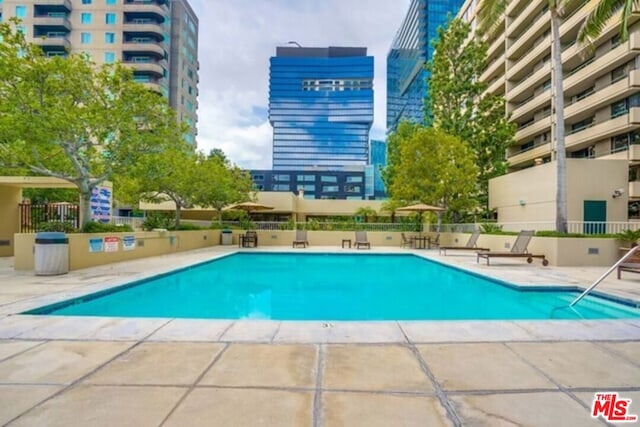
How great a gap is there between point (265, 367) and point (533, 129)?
31771mm

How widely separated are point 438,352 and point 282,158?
11904cm

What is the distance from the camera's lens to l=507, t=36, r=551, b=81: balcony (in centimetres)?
2719

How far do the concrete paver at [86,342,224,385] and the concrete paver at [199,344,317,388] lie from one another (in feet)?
0.51

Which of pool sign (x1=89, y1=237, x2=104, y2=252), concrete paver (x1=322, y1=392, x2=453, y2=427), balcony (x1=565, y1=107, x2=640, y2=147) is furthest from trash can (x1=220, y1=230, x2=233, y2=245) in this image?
balcony (x1=565, y1=107, x2=640, y2=147)

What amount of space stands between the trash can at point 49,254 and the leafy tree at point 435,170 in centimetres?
1605

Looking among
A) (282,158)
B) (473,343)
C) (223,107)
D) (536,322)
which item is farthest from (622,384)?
(282,158)

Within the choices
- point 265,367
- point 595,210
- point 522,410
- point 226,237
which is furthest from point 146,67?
point 522,410

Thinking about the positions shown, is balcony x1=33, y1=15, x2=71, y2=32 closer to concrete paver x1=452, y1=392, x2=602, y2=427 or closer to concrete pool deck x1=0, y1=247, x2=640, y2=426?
concrete pool deck x1=0, y1=247, x2=640, y2=426

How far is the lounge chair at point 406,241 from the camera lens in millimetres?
19484

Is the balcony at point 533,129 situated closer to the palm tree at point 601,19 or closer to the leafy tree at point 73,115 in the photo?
the palm tree at point 601,19

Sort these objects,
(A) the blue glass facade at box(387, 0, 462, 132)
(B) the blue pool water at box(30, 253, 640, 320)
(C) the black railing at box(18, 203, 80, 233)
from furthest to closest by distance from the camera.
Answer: (A) the blue glass facade at box(387, 0, 462, 132) → (C) the black railing at box(18, 203, 80, 233) → (B) the blue pool water at box(30, 253, 640, 320)

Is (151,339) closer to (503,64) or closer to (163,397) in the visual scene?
(163,397)

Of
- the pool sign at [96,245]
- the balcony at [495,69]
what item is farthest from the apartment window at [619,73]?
the pool sign at [96,245]

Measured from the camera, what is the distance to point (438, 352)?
3729 millimetres
